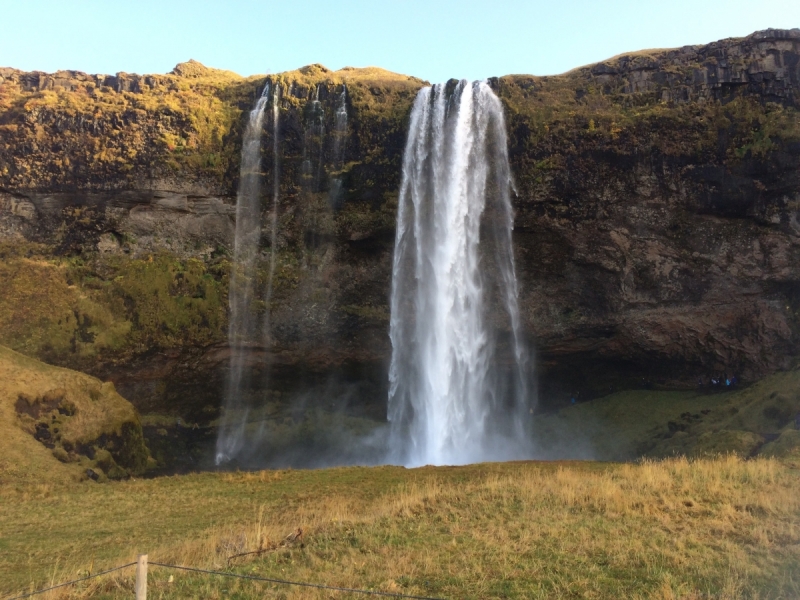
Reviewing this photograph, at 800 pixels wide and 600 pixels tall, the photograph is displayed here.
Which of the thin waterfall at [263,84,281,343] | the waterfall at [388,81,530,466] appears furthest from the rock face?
the waterfall at [388,81,530,466]

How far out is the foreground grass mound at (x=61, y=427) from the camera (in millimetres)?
22312

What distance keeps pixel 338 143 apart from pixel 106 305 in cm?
1420

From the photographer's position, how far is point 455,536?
36.1 feet

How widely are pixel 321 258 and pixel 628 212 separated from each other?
15476 mm

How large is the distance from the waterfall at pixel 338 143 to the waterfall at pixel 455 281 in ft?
11.1

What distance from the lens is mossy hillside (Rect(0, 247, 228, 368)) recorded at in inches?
1178

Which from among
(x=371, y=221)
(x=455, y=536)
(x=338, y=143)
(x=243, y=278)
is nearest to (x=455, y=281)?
(x=371, y=221)

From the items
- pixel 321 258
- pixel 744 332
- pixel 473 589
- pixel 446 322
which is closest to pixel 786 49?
pixel 744 332

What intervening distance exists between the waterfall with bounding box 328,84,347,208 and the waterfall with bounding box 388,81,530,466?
3397 millimetres

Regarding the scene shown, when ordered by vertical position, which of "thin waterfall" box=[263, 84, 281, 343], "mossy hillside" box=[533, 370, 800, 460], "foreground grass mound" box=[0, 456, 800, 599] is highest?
"thin waterfall" box=[263, 84, 281, 343]

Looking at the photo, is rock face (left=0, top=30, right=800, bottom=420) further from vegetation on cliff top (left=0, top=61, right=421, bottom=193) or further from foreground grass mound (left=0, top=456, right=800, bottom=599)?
foreground grass mound (left=0, top=456, right=800, bottom=599)

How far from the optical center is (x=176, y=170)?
32.4 meters

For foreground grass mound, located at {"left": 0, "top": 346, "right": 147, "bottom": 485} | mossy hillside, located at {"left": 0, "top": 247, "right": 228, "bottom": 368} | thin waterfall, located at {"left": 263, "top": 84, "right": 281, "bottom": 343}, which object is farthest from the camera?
thin waterfall, located at {"left": 263, "top": 84, "right": 281, "bottom": 343}

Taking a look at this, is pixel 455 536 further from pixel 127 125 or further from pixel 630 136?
pixel 127 125
